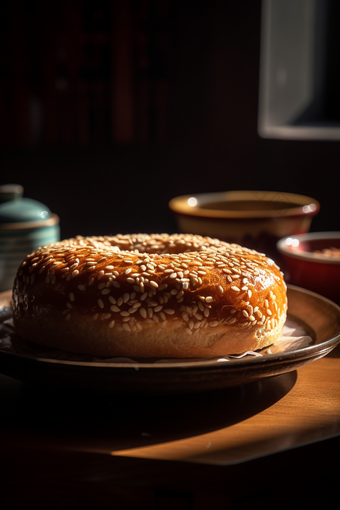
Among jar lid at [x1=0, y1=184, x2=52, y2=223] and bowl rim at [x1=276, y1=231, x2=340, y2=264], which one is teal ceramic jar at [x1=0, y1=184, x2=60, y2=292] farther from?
bowl rim at [x1=276, y1=231, x2=340, y2=264]

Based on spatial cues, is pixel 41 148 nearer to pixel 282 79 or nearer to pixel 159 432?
pixel 282 79

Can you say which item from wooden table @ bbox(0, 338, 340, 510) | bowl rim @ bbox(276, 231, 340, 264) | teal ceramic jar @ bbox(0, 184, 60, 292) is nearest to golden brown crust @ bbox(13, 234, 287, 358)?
wooden table @ bbox(0, 338, 340, 510)

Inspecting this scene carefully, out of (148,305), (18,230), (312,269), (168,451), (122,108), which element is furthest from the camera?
(122,108)

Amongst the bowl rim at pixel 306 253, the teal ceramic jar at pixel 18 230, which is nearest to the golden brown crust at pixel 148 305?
the bowl rim at pixel 306 253

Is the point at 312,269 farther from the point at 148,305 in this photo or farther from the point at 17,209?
the point at 17,209

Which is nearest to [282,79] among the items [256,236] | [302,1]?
[302,1]

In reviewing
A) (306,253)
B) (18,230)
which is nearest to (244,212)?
(306,253)

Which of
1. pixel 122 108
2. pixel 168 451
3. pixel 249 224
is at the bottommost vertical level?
pixel 168 451
